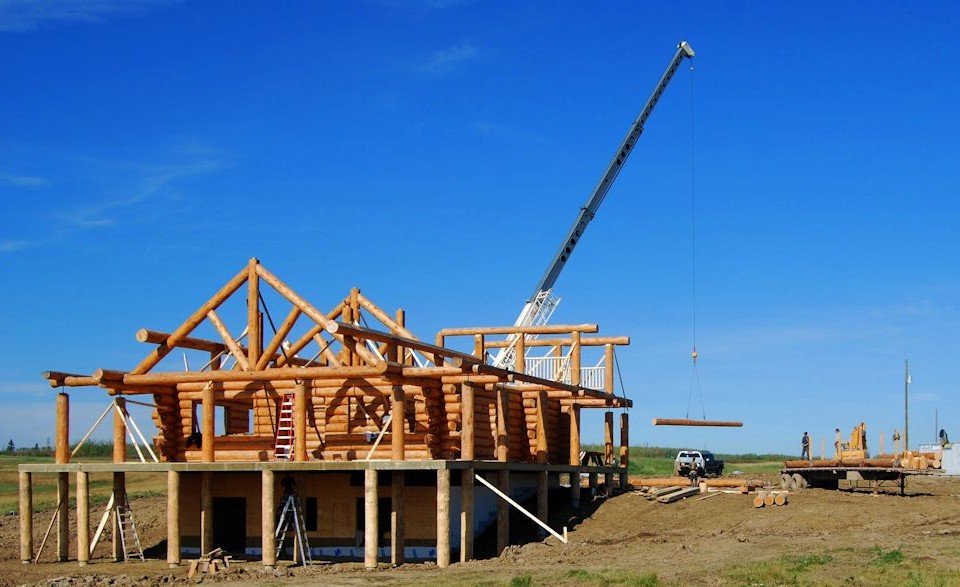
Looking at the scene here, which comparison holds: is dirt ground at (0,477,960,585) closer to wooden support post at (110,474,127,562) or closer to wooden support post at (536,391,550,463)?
wooden support post at (110,474,127,562)

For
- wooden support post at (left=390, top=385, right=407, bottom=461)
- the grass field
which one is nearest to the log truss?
wooden support post at (left=390, top=385, right=407, bottom=461)

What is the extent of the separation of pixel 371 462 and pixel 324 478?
521cm

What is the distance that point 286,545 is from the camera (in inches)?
1515

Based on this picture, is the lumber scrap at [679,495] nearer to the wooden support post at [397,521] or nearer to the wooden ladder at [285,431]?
the wooden support post at [397,521]

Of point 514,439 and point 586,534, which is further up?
point 514,439

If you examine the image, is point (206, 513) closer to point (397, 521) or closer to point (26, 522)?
point (26, 522)

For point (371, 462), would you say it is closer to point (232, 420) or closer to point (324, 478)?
point (324, 478)

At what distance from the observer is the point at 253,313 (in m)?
35.6

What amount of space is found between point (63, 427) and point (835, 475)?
1003 inches

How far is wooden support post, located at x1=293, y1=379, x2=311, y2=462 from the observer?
113 feet

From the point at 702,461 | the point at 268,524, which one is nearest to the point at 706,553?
the point at 268,524

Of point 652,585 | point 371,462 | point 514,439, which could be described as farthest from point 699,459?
point 652,585

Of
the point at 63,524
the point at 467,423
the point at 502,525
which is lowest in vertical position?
the point at 63,524

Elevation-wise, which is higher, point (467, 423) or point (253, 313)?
point (253, 313)
